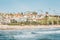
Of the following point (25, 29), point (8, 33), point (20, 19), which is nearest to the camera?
point (8, 33)

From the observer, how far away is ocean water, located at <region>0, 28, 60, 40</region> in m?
8.40

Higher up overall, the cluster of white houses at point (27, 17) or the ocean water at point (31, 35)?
the cluster of white houses at point (27, 17)

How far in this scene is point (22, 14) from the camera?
10141mm

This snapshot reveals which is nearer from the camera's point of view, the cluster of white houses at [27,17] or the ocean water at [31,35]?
the ocean water at [31,35]

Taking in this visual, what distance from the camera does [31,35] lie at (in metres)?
9.07

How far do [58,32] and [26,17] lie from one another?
164cm

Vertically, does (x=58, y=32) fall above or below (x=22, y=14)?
below

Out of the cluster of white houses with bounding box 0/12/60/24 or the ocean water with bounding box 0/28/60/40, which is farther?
the cluster of white houses with bounding box 0/12/60/24

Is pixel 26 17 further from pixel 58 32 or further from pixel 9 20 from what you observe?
A: pixel 58 32

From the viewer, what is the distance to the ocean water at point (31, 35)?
27.6ft

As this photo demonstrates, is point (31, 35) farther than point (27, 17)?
No

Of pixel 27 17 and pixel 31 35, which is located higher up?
pixel 27 17

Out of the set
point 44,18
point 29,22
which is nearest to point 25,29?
point 29,22

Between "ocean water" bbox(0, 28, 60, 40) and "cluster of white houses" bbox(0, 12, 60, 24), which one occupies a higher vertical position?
"cluster of white houses" bbox(0, 12, 60, 24)
